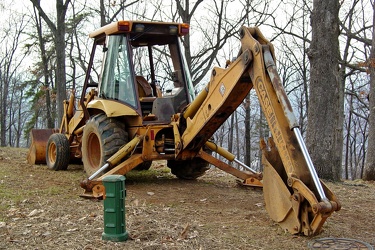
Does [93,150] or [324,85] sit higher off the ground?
[324,85]

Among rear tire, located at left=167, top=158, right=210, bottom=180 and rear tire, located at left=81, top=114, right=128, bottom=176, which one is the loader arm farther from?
rear tire, located at left=167, top=158, right=210, bottom=180

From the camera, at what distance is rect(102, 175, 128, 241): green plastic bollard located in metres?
4.50

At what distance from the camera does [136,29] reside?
7.91 m

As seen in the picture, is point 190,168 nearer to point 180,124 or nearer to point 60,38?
point 180,124

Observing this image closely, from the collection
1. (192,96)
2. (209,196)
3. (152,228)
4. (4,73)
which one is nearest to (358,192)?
(209,196)

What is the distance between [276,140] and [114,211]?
6.08 feet

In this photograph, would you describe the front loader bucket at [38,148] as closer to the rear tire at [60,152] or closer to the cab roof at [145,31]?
the rear tire at [60,152]

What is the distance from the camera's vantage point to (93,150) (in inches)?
328

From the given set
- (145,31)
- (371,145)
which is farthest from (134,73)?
(371,145)

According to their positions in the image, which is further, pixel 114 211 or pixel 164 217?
pixel 164 217

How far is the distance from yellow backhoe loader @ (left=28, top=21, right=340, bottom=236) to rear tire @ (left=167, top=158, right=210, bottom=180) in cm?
2

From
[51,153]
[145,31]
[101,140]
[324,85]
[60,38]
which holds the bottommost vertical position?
[51,153]

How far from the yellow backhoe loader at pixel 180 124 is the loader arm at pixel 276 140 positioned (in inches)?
0.4

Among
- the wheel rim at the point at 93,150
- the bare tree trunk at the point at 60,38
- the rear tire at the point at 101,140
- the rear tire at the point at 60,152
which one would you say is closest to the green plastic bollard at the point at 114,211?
the rear tire at the point at 101,140
